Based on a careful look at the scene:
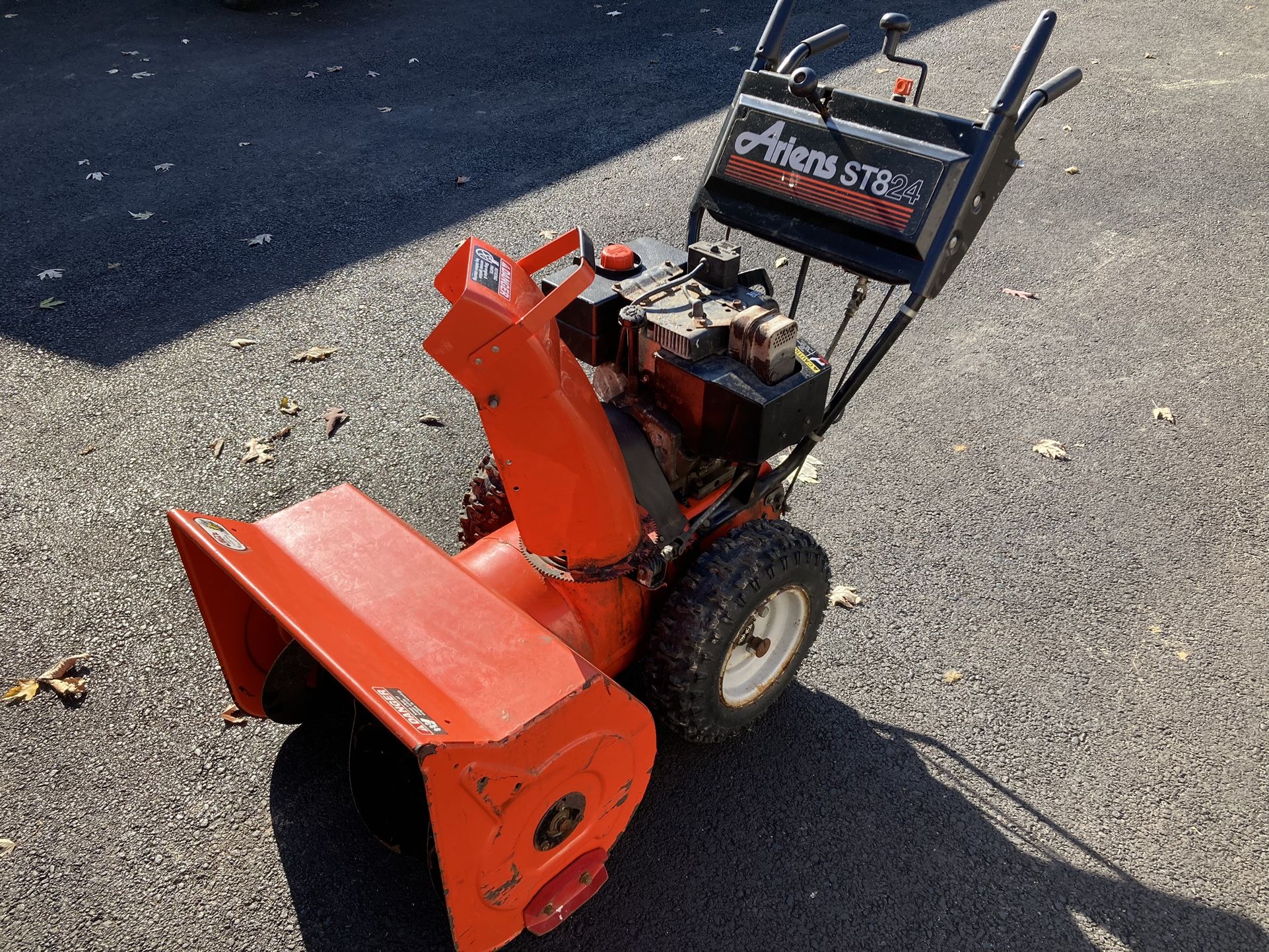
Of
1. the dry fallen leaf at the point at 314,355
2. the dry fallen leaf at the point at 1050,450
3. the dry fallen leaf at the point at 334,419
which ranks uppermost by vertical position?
the dry fallen leaf at the point at 1050,450

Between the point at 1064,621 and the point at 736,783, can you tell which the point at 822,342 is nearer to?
the point at 1064,621

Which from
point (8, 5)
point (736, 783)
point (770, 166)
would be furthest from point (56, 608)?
point (8, 5)

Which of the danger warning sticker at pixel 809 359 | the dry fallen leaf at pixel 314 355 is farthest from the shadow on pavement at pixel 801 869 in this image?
the dry fallen leaf at pixel 314 355

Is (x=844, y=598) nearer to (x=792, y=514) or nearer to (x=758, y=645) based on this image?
(x=792, y=514)

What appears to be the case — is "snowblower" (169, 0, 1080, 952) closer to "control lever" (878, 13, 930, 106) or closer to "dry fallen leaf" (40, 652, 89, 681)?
"control lever" (878, 13, 930, 106)

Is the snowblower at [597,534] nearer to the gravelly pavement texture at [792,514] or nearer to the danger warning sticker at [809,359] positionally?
the danger warning sticker at [809,359]

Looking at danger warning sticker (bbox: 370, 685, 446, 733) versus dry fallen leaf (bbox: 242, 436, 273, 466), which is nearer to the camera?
danger warning sticker (bbox: 370, 685, 446, 733)

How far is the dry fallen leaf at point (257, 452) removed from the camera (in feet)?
15.7

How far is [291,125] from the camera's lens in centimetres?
805

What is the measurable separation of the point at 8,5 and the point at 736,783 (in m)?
11.8

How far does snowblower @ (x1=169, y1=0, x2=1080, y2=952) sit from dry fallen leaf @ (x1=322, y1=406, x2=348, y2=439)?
5.75 feet

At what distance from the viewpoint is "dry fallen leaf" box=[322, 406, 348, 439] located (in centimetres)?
498

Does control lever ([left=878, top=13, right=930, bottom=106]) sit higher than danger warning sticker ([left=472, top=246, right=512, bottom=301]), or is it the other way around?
control lever ([left=878, top=13, right=930, bottom=106])

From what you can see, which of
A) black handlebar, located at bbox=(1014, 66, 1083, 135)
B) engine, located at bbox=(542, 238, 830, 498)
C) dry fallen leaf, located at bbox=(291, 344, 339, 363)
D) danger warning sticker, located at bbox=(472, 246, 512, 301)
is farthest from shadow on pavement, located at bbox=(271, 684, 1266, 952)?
dry fallen leaf, located at bbox=(291, 344, 339, 363)
